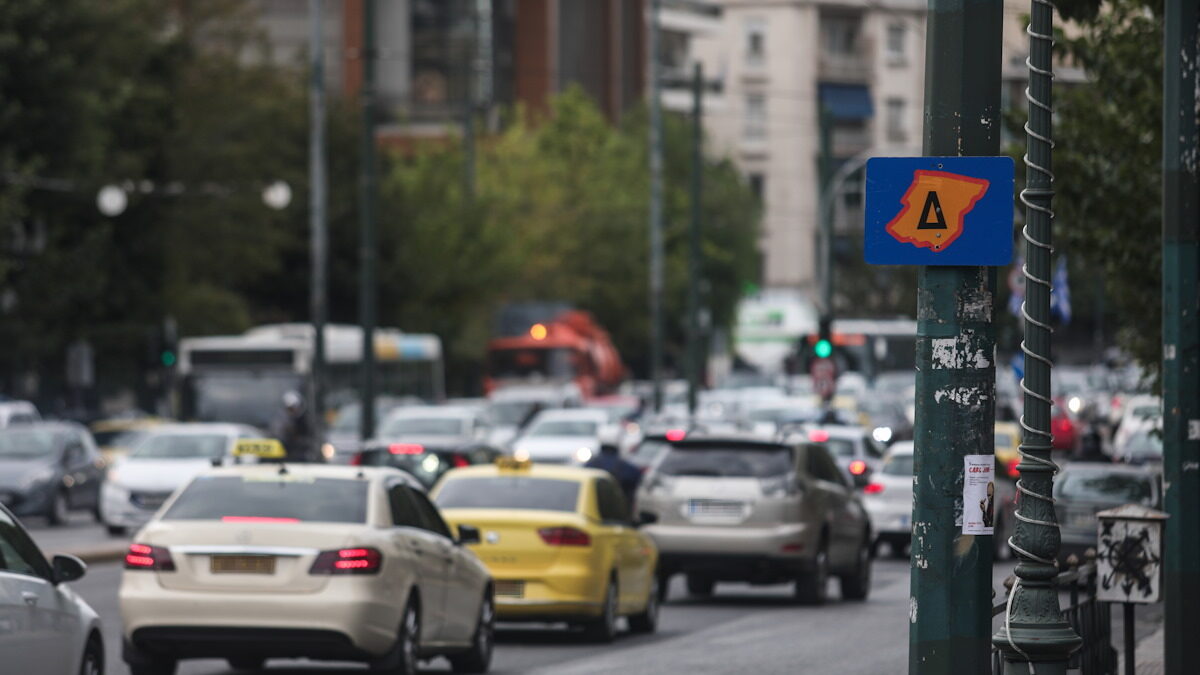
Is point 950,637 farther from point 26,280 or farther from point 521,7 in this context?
point 521,7

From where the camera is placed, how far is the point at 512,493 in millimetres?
21266

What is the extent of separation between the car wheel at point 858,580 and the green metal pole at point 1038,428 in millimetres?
16211

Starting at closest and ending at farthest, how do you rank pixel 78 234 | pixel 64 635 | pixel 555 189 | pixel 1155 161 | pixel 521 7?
1. pixel 64 635
2. pixel 1155 161
3. pixel 78 234
4. pixel 555 189
5. pixel 521 7

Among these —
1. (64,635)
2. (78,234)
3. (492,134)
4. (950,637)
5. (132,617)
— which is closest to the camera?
(950,637)

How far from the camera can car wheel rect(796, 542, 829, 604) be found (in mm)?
25484

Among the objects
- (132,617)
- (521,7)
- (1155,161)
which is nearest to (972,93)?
(132,617)

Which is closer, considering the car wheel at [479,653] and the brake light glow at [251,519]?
the brake light glow at [251,519]

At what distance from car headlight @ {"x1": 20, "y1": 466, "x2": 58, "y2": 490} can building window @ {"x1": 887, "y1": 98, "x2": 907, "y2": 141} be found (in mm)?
83589

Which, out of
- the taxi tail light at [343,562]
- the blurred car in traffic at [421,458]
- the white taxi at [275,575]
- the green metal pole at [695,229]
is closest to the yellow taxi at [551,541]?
the white taxi at [275,575]

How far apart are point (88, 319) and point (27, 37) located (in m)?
7.57

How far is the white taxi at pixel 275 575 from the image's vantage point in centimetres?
1581

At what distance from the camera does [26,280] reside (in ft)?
176

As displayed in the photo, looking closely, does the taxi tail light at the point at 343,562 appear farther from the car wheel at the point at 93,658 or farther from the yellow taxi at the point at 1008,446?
the yellow taxi at the point at 1008,446

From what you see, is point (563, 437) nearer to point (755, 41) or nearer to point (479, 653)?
point (479, 653)
